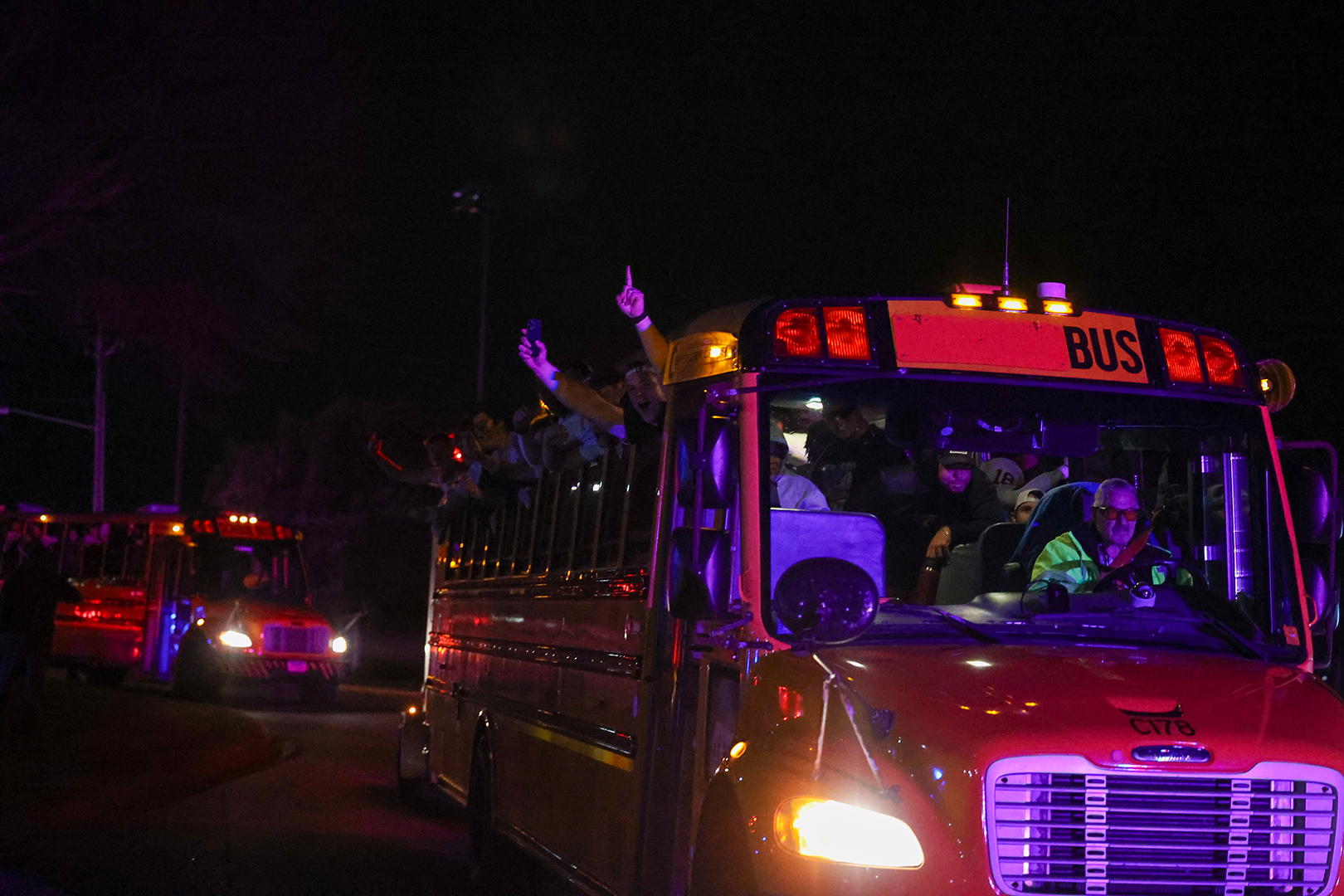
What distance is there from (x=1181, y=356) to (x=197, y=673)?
2191 cm

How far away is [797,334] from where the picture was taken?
5770 millimetres

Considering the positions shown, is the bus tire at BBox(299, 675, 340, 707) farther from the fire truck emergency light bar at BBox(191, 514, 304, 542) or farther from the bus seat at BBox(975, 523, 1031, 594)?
the bus seat at BBox(975, 523, 1031, 594)

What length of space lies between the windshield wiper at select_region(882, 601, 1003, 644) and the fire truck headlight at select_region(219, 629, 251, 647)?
21100 mm

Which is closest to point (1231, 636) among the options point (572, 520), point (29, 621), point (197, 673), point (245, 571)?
point (572, 520)

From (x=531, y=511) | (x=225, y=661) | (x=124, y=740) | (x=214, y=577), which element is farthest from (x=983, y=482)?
(x=214, y=577)

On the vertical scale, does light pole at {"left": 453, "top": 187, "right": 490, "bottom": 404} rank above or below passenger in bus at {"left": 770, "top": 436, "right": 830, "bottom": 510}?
above

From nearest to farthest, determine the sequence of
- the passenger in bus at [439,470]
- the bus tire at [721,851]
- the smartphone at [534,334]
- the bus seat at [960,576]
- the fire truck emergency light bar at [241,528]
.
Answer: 1. the bus tire at [721,851]
2. the bus seat at [960,576]
3. the smartphone at [534,334]
4. the passenger in bus at [439,470]
5. the fire truck emergency light bar at [241,528]

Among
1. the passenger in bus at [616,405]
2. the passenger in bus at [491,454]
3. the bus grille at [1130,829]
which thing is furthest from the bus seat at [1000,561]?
the passenger in bus at [491,454]

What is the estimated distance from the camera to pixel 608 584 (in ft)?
24.3

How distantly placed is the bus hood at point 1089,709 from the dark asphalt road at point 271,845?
5.12 meters

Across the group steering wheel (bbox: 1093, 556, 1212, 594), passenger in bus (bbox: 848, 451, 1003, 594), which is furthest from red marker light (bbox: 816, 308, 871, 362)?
steering wheel (bbox: 1093, 556, 1212, 594)

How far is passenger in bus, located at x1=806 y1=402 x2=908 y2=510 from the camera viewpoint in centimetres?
617

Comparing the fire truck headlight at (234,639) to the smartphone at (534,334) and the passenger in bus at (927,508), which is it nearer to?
the smartphone at (534,334)

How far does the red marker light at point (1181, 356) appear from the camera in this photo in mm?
6027
